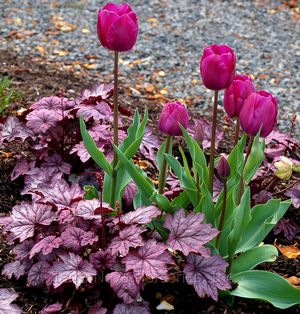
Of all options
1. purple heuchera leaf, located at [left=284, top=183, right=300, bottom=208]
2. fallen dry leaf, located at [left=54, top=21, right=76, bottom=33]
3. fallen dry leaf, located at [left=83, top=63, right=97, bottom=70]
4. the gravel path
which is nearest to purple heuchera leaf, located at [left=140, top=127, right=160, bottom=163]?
purple heuchera leaf, located at [left=284, top=183, right=300, bottom=208]

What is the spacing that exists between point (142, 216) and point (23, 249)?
0.46 m

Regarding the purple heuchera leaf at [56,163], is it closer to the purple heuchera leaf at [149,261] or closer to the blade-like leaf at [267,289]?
the purple heuchera leaf at [149,261]

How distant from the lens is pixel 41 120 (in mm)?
3049

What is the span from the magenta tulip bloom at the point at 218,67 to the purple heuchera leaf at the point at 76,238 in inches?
25.5

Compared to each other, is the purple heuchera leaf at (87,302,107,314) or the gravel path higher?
the purple heuchera leaf at (87,302,107,314)

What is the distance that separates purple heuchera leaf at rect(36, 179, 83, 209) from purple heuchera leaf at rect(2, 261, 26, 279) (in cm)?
25

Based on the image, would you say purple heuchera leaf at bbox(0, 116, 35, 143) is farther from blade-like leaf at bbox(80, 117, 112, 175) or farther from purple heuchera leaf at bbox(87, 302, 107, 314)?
purple heuchera leaf at bbox(87, 302, 107, 314)

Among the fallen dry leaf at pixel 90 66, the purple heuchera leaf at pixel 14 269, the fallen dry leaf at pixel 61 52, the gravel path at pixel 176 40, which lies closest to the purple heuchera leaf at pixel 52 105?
the purple heuchera leaf at pixel 14 269

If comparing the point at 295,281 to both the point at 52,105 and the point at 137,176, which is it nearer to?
the point at 137,176

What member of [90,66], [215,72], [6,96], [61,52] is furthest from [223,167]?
[61,52]

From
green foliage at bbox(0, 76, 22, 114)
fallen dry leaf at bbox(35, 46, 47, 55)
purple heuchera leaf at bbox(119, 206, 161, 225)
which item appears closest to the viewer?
purple heuchera leaf at bbox(119, 206, 161, 225)

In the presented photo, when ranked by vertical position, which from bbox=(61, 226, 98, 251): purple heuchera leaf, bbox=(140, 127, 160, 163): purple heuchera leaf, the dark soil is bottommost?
the dark soil

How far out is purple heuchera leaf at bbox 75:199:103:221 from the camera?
2400 millimetres

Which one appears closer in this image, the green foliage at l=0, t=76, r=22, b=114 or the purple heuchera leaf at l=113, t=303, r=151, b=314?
the purple heuchera leaf at l=113, t=303, r=151, b=314
